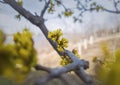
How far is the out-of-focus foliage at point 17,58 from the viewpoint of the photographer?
1.27 feet

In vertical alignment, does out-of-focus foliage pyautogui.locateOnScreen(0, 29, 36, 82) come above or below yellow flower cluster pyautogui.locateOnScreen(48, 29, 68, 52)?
below

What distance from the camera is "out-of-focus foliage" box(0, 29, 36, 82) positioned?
1.27 ft

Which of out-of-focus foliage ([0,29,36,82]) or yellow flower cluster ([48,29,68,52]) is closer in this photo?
out-of-focus foliage ([0,29,36,82])

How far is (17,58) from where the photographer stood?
1.35ft

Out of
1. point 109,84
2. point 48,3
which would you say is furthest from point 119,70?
point 48,3

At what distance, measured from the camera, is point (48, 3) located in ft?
9.16

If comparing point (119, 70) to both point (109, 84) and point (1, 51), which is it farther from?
point (1, 51)

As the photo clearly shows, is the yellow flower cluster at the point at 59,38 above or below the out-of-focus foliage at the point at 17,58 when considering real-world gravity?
above

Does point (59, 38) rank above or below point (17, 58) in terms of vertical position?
above

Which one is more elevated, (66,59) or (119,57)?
(66,59)

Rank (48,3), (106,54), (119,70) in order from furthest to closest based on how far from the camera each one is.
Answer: (48,3) → (106,54) → (119,70)

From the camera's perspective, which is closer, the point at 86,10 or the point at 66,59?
the point at 66,59

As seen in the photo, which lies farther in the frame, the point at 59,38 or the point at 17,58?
the point at 59,38

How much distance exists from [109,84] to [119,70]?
2 centimetres
